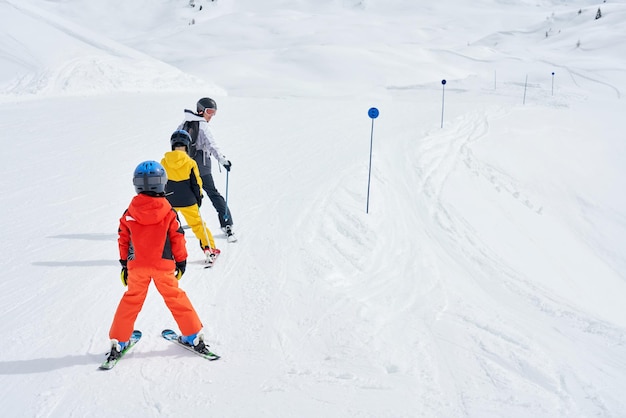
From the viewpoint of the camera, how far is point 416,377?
12.8ft

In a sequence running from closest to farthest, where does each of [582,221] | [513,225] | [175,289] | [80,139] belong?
[175,289] < [513,225] < [582,221] < [80,139]

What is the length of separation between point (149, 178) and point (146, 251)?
21.8 inches

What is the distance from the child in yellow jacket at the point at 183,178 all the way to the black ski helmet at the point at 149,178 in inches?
78.3

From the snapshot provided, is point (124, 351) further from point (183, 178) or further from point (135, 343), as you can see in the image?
point (183, 178)

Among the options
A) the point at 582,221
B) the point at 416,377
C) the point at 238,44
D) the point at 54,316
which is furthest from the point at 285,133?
the point at 238,44

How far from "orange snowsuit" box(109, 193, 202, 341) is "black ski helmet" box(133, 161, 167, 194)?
67mm

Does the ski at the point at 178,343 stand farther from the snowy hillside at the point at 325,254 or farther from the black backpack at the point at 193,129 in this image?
the black backpack at the point at 193,129

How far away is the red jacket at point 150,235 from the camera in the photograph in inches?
151

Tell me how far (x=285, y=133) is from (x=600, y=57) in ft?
105

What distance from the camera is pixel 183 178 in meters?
5.91

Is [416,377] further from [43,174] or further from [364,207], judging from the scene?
[43,174]

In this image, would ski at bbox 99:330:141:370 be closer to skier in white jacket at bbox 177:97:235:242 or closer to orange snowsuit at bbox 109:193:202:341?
orange snowsuit at bbox 109:193:202:341

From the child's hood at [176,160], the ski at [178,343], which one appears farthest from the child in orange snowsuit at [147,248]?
the child's hood at [176,160]

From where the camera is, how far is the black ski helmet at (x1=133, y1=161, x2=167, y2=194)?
379cm
